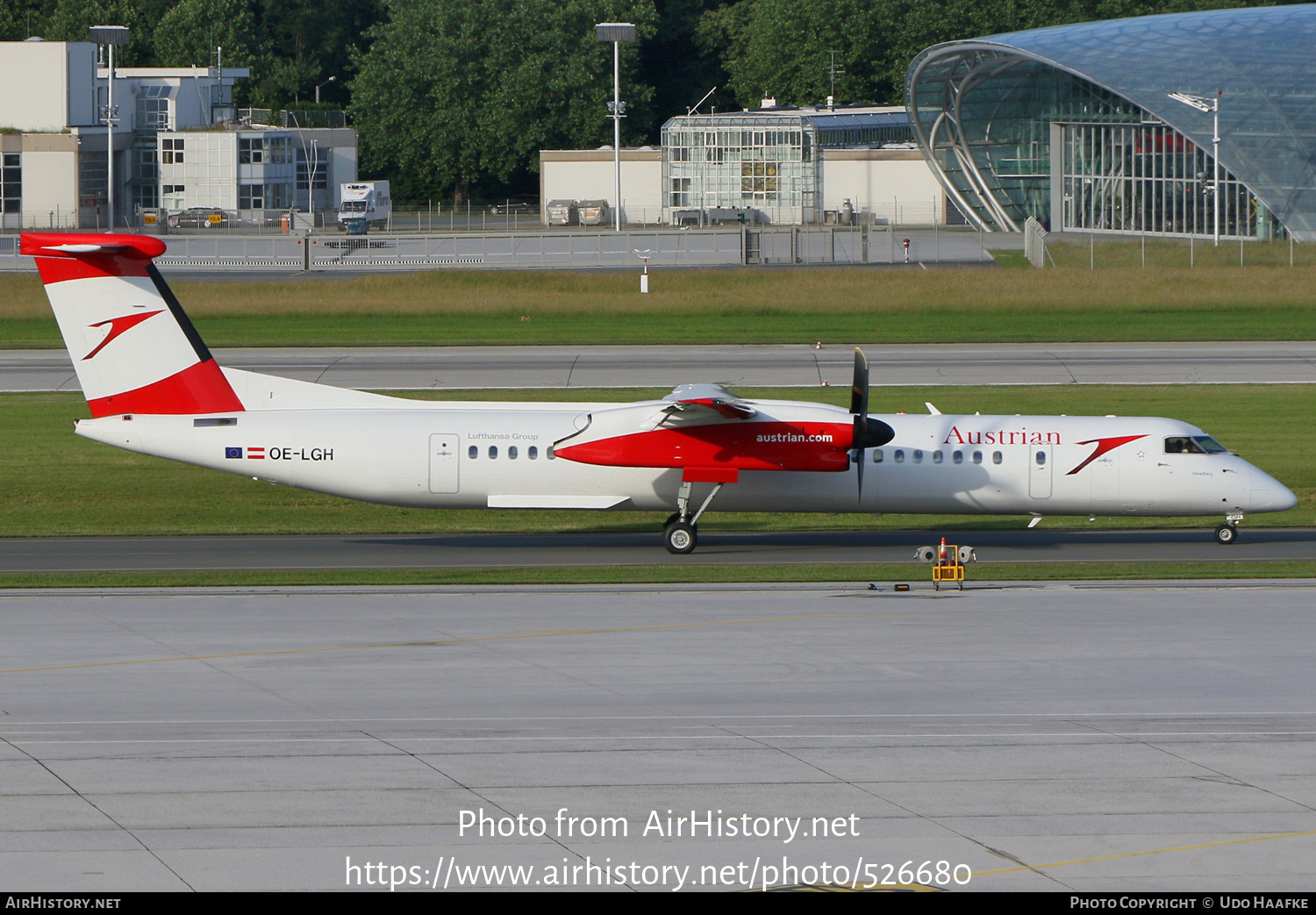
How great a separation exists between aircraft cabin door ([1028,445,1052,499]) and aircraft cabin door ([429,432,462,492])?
11.3 metres

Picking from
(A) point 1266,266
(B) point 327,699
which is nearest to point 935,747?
(B) point 327,699

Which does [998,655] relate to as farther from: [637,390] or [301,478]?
[637,390]

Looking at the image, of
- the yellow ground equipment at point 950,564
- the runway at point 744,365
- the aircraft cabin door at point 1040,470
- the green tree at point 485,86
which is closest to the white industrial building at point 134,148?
the green tree at point 485,86

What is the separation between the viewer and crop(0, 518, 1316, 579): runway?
29.3 metres

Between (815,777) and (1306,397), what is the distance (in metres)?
34.7

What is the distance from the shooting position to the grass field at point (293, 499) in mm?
33406

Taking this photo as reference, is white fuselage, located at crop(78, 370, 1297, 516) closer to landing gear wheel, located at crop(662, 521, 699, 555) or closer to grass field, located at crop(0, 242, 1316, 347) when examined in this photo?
landing gear wheel, located at crop(662, 521, 699, 555)

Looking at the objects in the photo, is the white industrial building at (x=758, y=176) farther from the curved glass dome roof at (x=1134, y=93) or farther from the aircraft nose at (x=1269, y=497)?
the aircraft nose at (x=1269, y=497)

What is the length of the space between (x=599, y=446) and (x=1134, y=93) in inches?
2785

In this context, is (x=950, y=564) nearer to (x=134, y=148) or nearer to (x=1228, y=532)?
(x=1228, y=532)

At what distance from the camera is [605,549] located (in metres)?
31.3

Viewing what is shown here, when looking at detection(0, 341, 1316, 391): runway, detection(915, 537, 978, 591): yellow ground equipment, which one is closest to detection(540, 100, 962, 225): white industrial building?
detection(0, 341, 1316, 391): runway

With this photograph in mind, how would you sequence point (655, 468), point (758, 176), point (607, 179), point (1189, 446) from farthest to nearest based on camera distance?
point (607, 179) < point (758, 176) < point (1189, 446) < point (655, 468)

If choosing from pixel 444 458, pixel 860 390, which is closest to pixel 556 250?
pixel 444 458
